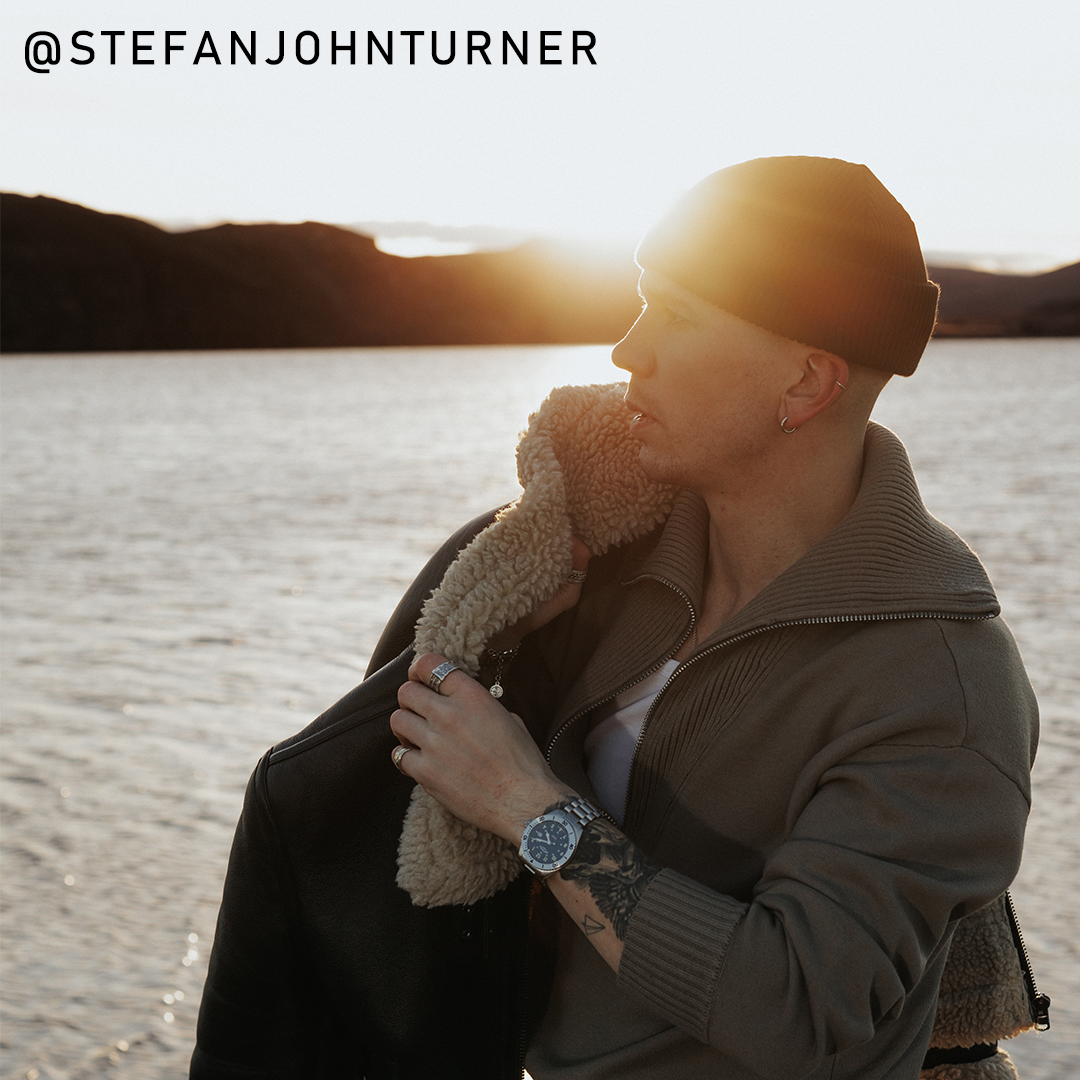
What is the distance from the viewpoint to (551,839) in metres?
1.68

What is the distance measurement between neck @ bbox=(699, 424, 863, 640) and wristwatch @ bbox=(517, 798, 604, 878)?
51cm

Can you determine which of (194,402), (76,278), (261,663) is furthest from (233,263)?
(261,663)

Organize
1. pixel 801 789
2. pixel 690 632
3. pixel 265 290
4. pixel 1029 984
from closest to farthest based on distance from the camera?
1. pixel 801 789
2. pixel 690 632
3. pixel 1029 984
4. pixel 265 290

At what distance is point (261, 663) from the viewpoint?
9.12m

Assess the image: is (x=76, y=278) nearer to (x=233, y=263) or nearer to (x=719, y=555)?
(x=233, y=263)

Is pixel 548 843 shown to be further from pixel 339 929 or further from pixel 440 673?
pixel 339 929

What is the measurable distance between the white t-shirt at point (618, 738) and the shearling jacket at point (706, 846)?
0.14 ft

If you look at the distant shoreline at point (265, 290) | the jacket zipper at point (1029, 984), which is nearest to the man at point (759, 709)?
the jacket zipper at point (1029, 984)

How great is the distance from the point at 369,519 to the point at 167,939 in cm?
1321

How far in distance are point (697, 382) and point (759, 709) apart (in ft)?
1.77

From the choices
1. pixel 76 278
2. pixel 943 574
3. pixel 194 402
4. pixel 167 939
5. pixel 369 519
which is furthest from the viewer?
pixel 76 278

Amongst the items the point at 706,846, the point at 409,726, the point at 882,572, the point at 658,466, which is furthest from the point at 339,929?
the point at 882,572

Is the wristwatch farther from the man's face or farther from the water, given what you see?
the water

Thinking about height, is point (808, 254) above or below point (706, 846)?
above
